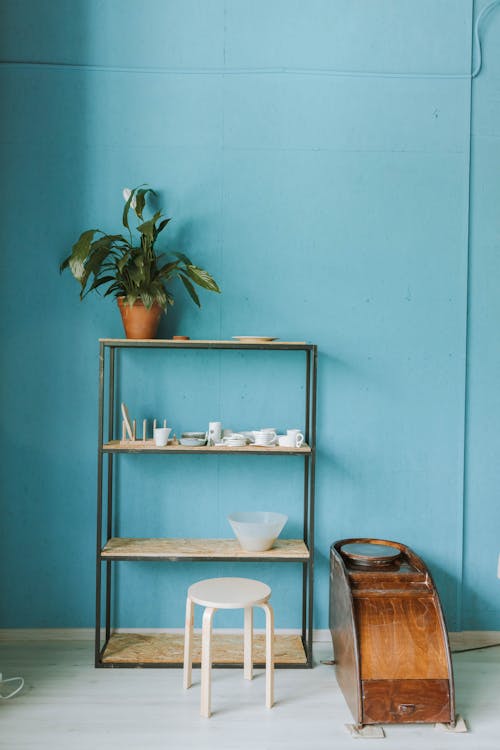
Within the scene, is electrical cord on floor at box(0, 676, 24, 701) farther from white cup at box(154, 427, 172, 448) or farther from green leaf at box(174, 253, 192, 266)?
green leaf at box(174, 253, 192, 266)

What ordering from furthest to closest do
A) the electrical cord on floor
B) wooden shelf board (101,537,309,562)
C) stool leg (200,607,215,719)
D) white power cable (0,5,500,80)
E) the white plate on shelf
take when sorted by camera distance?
white power cable (0,5,500,80)
the white plate on shelf
wooden shelf board (101,537,309,562)
the electrical cord on floor
stool leg (200,607,215,719)

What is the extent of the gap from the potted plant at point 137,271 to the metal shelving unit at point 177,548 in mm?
157

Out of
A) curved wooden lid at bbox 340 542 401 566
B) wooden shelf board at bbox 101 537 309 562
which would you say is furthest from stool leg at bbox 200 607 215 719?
curved wooden lid at bbox 340 542 401 566

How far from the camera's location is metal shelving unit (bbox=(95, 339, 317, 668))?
302 centimetres

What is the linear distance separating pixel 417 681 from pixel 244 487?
1245 mm

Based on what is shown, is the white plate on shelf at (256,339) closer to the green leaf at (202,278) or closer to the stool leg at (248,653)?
the green leaf at (202,278)

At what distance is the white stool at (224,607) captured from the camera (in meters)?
2.58

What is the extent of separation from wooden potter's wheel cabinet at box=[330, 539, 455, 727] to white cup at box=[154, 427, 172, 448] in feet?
3.20

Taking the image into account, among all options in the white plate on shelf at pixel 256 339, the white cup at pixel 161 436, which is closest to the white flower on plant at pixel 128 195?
the white plate on shelf at pixel 256 339

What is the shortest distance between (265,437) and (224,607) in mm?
835

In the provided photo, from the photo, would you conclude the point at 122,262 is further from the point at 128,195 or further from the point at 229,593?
the point at 229,593

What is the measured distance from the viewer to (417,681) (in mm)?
2523

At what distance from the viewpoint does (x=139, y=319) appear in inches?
124

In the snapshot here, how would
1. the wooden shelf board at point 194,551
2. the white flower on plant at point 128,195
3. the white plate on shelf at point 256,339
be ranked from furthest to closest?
the white flower on plant at point 128,195 < the white plate on shelf at point 256,339 < the wooden shelf board at point 194,551
